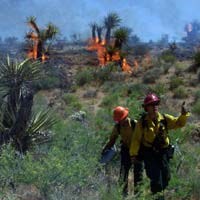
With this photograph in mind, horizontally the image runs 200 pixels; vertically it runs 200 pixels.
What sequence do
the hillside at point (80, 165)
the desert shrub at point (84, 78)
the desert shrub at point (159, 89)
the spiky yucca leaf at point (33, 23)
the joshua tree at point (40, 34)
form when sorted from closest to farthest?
the hillside at point (80, 165) → the desert shrub at point (159, 89) → the desert shrub at point (84, 78) → the joshua tree at point (40, 34) → the spiky yucca leaf at point (33, 23)

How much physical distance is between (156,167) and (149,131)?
57 cm

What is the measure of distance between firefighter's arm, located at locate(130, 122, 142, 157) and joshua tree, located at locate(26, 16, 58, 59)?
74.6 feet

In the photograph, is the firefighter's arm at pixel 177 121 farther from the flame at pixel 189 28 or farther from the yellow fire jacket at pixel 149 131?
the flame at pixel 189 28

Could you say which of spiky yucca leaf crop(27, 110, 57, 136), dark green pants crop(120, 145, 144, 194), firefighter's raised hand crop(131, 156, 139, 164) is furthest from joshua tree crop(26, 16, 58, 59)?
firefighter's raised hand crop(131, 156, 139, 164)

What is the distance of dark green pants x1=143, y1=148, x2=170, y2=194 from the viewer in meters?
7.32

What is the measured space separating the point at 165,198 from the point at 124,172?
69 centimetres

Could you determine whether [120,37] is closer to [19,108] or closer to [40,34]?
[40,34]

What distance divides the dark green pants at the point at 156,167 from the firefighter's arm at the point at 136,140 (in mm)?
151

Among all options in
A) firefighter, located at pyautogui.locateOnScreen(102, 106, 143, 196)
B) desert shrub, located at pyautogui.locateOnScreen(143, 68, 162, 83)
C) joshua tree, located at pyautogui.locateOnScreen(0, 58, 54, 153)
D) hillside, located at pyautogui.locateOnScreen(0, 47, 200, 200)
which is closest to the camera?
hillside, located at pyautogui.locateOnScreen(0, 47, 200, 200)

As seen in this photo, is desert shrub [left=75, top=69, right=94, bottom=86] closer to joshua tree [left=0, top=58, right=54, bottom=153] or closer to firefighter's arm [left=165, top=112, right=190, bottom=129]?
joshua tree [left=0, top=58, right=54, bottom=153]

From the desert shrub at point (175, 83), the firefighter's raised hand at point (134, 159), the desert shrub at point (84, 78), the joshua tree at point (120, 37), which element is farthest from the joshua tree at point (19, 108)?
the joshua tree at point (120, 37)

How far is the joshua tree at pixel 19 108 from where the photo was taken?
9734 mm

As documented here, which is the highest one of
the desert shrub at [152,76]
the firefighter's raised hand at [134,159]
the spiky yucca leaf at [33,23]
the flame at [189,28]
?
the flame at [189,28]

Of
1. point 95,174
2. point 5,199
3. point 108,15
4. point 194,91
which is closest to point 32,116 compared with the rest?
point 95,174
